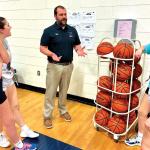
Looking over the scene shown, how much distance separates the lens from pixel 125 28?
2.99 meters

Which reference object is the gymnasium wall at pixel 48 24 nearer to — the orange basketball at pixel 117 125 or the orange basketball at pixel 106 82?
the orange basketball at pixel 106 82

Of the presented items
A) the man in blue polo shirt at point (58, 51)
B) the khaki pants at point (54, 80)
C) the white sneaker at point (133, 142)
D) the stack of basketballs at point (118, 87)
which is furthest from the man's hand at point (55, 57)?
the white sneaker at point (133, 142)

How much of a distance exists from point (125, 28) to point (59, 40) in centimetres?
96

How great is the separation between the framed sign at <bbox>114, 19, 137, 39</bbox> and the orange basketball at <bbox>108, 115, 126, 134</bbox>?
3.77 ft

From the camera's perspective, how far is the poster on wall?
10.8 ft

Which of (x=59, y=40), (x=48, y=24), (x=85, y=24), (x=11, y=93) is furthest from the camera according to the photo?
(x=48, y=24)

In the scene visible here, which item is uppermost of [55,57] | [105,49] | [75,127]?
[105,49]

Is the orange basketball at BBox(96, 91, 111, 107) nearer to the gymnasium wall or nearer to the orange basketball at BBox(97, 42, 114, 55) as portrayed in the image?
the orange basketball at BBox(97, 42, 114, 55)

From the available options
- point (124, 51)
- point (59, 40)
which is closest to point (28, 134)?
point (59, 40)

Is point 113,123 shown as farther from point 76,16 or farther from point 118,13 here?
point 76,16

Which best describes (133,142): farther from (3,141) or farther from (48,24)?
(48,24)

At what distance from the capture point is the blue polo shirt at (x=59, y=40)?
2707mm

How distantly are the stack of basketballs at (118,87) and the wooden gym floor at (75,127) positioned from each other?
7.1 inches

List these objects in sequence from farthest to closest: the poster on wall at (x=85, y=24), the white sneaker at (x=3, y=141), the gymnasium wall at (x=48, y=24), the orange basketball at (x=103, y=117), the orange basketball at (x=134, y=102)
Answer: the poster on wall at (x=85, y=24), the gymnasium wall at (x=48, y=24), the orange basketball at (x=103, y=117), the orange basketball at (x=134, y=102), the white sneaker at (x=3, y=141)
